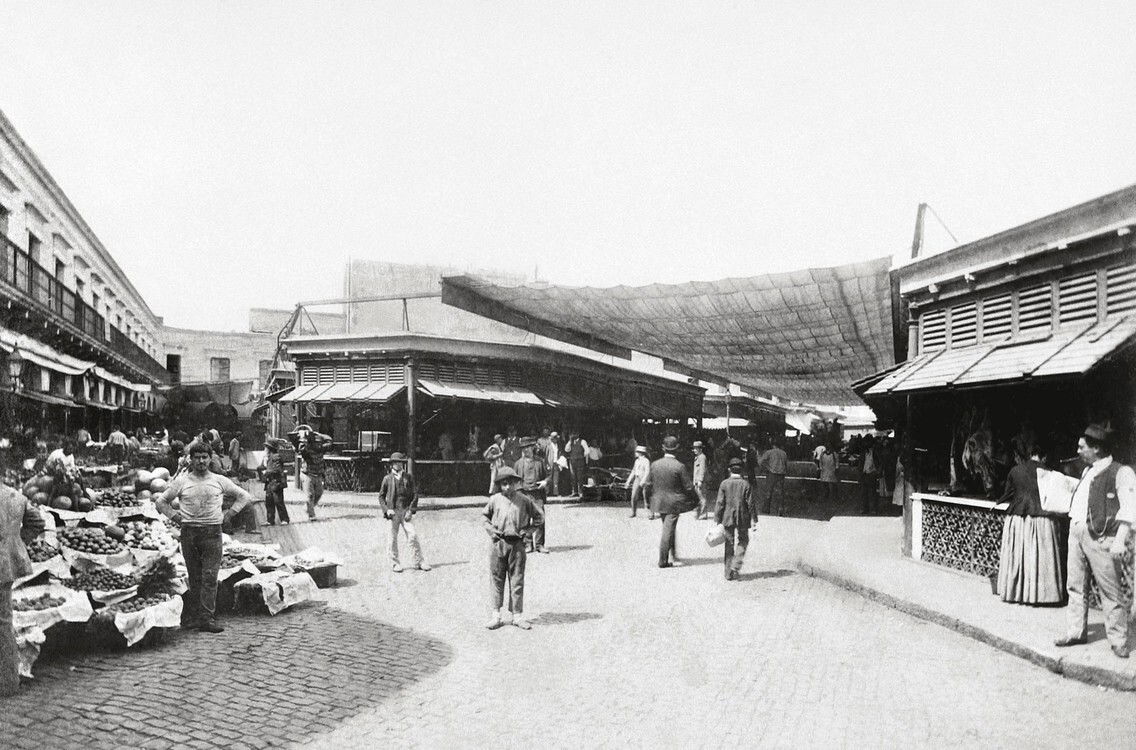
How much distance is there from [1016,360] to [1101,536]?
264 cm

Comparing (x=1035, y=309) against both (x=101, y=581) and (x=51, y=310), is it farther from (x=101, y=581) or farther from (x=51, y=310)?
(x=51, y=310)

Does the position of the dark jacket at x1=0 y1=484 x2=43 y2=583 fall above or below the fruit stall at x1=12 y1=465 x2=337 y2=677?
above

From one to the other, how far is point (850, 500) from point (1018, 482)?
15.0 metres

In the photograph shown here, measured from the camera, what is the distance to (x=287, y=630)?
725 cm

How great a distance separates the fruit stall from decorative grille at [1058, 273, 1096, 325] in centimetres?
845

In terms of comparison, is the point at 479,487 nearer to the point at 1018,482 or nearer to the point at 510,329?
the point at 510,329

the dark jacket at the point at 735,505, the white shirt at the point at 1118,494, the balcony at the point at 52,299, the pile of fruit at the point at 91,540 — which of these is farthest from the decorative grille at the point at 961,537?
the balcony at the point at 52,299

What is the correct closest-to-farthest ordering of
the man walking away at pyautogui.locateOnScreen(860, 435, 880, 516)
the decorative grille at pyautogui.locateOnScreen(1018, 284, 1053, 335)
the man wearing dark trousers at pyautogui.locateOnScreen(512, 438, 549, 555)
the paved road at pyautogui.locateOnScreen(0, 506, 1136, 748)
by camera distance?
the paved road at pyautogui.locateOnScreen(0, 506, 1136, 748) < the decorative grille at pyautogui.locateOnScreen(1018, 284, 1053, 335) < the man wearing dark trousers at pyautogui.locateOnScreen(512, 438, 549, 555) < the man walking away at pyautogui.locateOnScreen(860, 435, 880, 516)

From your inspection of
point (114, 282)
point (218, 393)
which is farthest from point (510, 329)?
point (218, 393)

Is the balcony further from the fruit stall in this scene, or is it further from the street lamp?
the fruit stall

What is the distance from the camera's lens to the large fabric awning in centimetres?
1153

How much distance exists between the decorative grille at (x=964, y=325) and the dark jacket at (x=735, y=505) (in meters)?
3.25

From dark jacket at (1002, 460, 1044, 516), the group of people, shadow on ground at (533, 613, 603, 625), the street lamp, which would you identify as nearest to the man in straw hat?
shadow on ground at (533, 613, 603, 625)

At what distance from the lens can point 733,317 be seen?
13461 mm
